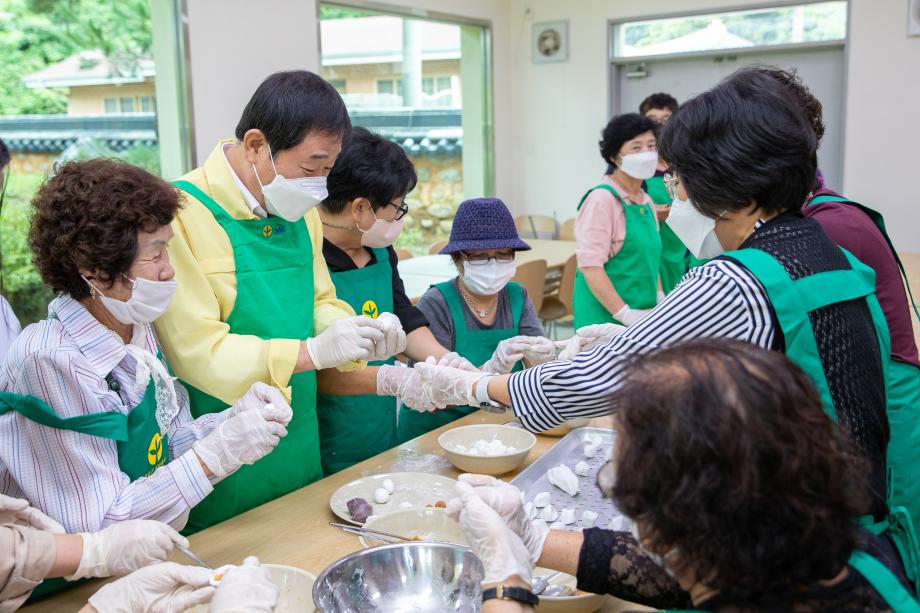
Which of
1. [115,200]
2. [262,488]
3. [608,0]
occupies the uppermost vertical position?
[608,0]

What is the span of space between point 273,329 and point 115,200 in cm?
52

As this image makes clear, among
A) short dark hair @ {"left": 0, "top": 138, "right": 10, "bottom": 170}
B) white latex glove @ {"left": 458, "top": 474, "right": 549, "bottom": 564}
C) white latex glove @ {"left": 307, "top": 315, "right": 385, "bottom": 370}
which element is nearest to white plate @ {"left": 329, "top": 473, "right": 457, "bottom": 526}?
white latex glove @ {"left": 307, "top": 315, "right": 385, "bottom": 370}

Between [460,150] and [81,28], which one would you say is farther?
[460,150]

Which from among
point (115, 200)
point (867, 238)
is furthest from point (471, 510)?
point (867, 238)

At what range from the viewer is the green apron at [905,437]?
1492mm

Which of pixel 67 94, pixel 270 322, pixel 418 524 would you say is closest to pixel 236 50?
pixel 67 94

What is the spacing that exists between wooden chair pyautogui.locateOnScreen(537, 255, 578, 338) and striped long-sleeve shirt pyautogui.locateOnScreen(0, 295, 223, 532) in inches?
152

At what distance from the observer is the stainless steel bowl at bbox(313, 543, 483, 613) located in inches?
53.9

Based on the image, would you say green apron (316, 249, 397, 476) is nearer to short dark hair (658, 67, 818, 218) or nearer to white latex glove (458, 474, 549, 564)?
white latex glove (458, 474, 549, 564)

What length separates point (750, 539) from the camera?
0.90 metres

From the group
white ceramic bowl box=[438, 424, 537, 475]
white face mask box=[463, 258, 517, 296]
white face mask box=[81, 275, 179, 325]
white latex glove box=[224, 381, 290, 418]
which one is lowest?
white ceramic bowl box=[438, 424, 537, 475]

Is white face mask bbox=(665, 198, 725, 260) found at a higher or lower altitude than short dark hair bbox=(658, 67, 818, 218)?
lower

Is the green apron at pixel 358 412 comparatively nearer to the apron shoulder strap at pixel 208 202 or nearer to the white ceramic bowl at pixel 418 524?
the apron shoulder strap at pixel 208 202

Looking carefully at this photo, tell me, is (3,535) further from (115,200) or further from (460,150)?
(460,150)
